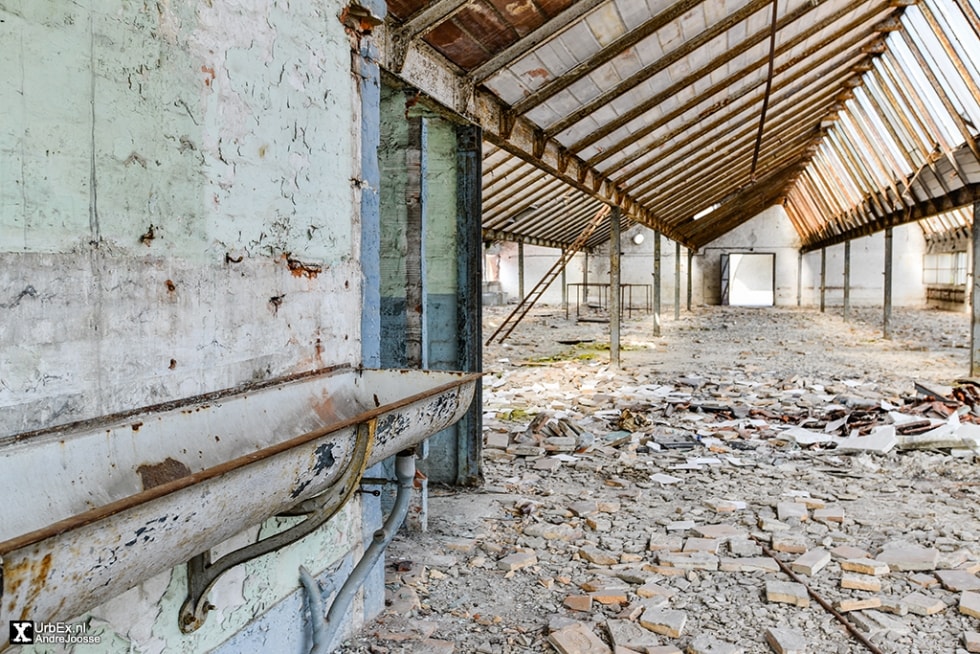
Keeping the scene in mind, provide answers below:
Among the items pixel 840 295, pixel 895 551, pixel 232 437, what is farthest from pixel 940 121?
pixel 840 295

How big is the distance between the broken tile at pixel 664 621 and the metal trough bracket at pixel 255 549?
5.23 feet

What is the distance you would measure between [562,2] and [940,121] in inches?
324

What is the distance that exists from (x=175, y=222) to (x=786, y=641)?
2.76 m

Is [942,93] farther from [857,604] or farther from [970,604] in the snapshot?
[857,604]

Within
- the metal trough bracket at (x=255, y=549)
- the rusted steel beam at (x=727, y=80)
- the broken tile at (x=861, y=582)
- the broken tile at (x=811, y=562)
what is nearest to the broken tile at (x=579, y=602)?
the broken tile at (x=811, y=562)

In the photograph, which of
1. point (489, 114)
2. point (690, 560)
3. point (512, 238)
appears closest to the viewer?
point (690, 560)

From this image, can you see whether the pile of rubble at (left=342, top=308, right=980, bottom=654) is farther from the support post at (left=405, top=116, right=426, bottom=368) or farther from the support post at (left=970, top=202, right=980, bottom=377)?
the support post at (left=970, top=202, right=980, bottom=377)

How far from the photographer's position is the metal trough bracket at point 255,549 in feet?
6.84

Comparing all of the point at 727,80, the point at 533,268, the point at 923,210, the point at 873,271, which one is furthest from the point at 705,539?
the point at 873,271

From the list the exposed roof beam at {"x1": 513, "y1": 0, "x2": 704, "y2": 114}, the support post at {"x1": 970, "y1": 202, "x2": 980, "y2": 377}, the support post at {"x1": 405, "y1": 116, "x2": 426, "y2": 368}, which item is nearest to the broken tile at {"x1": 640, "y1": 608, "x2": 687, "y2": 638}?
the support post at {"x1": 405, "y1": 116, "x2": 426, "y2": 368}

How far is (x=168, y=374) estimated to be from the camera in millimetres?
2039

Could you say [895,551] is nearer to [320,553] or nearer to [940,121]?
[320,553]

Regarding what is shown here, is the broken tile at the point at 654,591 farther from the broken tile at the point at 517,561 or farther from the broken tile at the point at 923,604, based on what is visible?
the broken tile at the point at 923,604

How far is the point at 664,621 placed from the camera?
304 cm
